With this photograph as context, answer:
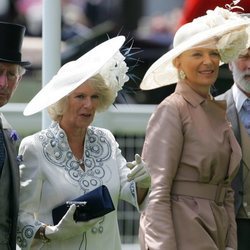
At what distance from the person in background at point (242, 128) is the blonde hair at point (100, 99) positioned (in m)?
0.93

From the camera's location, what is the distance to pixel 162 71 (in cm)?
642

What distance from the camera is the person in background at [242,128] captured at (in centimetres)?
638

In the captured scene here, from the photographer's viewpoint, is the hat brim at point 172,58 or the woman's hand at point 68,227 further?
the hat brim at point 172,58

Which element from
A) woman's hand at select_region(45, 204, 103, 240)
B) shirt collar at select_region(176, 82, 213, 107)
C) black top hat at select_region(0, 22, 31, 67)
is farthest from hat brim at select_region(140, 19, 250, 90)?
woman's hand at select_region(45, 204, 103, 240)

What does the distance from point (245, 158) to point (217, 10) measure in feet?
2.57

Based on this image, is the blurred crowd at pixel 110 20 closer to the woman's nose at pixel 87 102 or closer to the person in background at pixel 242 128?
the person in background at pixel 242 128

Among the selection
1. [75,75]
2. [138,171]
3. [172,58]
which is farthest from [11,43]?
[172,58]

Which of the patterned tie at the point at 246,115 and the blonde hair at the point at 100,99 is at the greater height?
the blonde hair at the point at 100,99

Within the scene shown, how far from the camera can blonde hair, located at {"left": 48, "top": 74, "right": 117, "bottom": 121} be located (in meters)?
5.65

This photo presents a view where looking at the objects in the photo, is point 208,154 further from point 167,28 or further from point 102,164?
point 167,28

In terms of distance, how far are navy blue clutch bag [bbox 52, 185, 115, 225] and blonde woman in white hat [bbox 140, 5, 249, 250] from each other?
57 cm

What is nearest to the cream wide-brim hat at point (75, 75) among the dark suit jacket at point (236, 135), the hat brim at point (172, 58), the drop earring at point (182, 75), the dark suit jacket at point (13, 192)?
the dark suit jacket at point (13, 192)

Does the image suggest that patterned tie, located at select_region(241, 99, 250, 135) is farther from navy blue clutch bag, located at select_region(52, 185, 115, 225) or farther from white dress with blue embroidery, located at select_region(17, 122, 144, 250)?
navy blue clutch bag, located at select_region(52, 185, 115, 225)

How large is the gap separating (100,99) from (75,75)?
20 cm
